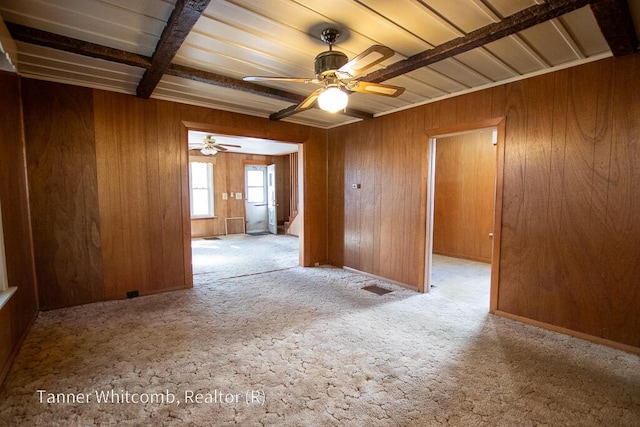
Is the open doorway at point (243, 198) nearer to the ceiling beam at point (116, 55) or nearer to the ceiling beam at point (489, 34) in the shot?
the ceiling beam at point (116, 55)

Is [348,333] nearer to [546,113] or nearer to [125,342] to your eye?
[125,342]

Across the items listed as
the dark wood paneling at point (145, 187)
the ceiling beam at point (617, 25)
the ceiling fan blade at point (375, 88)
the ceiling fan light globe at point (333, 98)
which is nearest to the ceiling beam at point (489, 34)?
the ceiling beam at point (617, 25)

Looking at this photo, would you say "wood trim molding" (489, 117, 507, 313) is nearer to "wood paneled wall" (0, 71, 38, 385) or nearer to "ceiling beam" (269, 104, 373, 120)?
"ceiling beam" (269, 104, 373, 120)

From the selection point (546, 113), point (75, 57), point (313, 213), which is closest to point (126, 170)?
point (75, 57)

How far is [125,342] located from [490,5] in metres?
3.67

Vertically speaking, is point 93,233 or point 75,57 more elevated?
point 75,57

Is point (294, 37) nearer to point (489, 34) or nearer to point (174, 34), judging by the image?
point (174, 34)

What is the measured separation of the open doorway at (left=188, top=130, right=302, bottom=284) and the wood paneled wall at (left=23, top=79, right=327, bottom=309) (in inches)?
90.1

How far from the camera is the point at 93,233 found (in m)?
3.34

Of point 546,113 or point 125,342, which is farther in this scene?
point 546,113

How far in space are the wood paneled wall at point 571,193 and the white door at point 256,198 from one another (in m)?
6.34

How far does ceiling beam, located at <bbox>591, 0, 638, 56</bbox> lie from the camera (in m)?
1.73

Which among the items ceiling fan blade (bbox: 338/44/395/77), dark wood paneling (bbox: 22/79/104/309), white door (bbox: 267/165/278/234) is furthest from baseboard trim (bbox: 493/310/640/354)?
white door (bbox: 267/165/278/234)

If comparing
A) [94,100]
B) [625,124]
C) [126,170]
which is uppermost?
[94,100]
